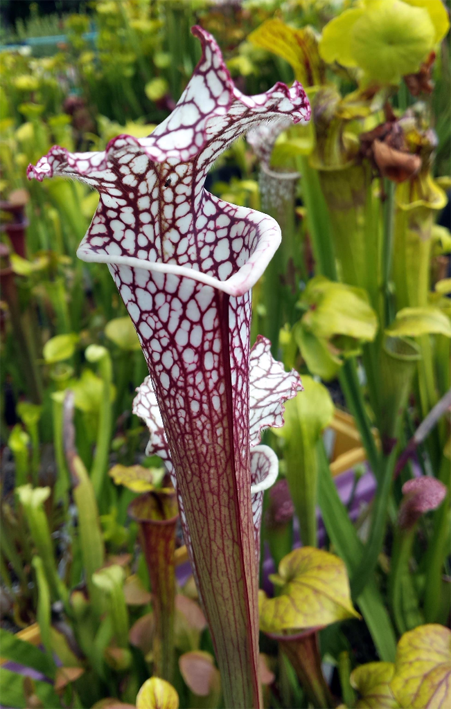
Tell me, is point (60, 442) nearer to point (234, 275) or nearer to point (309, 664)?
point (309, 664)

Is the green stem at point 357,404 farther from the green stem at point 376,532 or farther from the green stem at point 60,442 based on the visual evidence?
the green stem at point 60,442

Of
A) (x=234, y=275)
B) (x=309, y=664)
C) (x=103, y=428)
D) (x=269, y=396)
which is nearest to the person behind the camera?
(x=234, y=275)

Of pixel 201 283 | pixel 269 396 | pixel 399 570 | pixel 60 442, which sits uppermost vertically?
pixel 201 283

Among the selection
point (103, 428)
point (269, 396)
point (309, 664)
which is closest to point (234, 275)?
point (269, 396)

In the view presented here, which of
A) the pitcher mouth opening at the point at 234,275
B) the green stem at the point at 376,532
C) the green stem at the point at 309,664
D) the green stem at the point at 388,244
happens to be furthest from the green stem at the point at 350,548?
the pitcher mouth opening at the point at 234,275

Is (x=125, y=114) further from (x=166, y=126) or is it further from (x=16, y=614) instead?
(x=166, y=126)

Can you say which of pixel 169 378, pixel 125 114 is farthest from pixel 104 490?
pixel 125 114

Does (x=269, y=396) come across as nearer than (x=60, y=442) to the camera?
Yes

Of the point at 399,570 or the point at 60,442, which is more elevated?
the point at 60,442

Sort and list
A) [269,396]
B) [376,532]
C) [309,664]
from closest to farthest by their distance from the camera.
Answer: [269,396]
[309,664]
[376,532]
